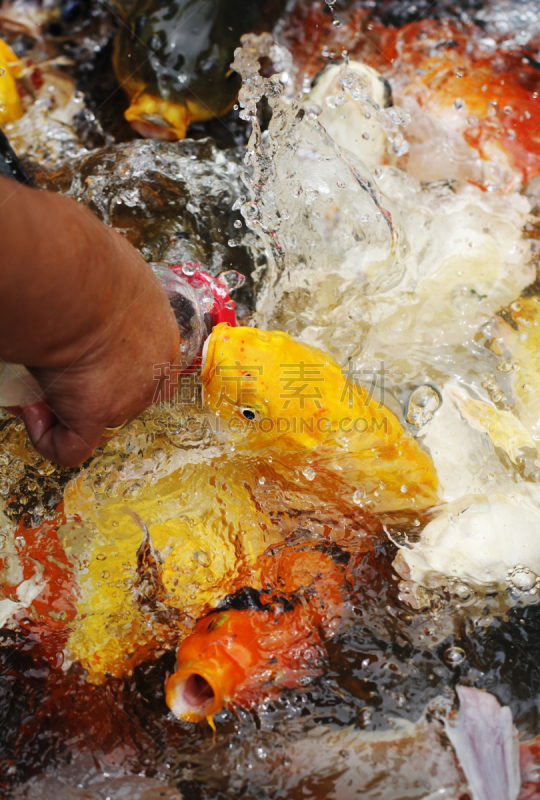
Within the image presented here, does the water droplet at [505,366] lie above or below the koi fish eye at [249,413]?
above

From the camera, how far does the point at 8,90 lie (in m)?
1.96

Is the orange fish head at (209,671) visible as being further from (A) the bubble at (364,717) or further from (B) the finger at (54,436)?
(B) the finger at (54,436)

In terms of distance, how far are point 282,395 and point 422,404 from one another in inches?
17.9

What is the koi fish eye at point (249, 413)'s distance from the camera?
1275mm

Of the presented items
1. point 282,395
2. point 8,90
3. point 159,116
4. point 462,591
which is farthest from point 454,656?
point 8,90

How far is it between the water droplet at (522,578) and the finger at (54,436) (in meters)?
0.98

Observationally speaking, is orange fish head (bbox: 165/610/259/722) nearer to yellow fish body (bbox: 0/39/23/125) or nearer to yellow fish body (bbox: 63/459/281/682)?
yellow fish body (bbox: 63/459/281/682)

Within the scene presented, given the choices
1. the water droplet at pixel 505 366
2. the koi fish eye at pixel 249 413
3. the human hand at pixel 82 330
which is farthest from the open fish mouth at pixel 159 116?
the water droplet at pixel 505 366

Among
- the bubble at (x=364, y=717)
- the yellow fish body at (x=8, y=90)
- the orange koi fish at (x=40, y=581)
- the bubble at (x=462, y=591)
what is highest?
the yellow fish body at (x=8, y=90)

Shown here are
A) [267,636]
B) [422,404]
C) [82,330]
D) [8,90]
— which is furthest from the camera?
[8,90]

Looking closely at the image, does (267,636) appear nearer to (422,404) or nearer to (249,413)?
(249,413)

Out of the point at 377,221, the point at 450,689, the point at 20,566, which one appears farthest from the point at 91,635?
the point at 377,221

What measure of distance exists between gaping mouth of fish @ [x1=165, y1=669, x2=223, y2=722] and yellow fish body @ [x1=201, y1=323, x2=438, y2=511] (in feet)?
1.75

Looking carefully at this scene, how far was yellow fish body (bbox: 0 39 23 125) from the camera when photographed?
1948mm
